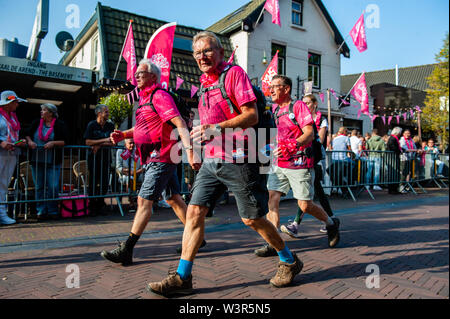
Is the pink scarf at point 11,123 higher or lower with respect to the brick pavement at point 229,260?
higher

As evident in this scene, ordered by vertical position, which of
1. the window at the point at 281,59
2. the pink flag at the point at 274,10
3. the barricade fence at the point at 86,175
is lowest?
the barricade fence at the point at 86,175

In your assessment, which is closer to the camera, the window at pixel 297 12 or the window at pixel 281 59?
the window at pixel 281 59

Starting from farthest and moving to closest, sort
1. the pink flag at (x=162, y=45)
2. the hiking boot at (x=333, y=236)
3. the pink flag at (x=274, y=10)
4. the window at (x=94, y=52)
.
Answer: the pink flag at (x=274, y=10) < the window at (x=94, y=52) < the pink flag at (x=162, y=45) < the hiking boot at (x=333, y=236)

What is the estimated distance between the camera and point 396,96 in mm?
25625

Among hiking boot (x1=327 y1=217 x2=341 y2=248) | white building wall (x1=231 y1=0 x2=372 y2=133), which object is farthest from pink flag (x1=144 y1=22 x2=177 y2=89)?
white building wall (x1=231 y1=0 x2=372 y2=133)

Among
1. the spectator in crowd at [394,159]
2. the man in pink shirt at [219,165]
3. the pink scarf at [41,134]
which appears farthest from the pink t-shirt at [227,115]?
the spectator in crowd at [394,159]

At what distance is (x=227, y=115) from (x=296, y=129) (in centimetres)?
139

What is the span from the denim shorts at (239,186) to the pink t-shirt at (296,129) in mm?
1045

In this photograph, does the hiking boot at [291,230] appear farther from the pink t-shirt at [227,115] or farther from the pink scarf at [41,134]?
the pink scarf at [41,134]

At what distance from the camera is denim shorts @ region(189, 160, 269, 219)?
8.88 ft

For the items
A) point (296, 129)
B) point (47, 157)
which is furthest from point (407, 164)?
point (47, 157)

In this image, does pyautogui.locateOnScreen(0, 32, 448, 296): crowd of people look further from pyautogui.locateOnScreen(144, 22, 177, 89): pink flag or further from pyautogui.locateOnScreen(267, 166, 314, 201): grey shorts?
pyautogui.locateOnScreen(144, 22, 177, 89): pink flag

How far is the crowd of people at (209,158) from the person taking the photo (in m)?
2.71

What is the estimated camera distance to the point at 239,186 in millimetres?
2703
